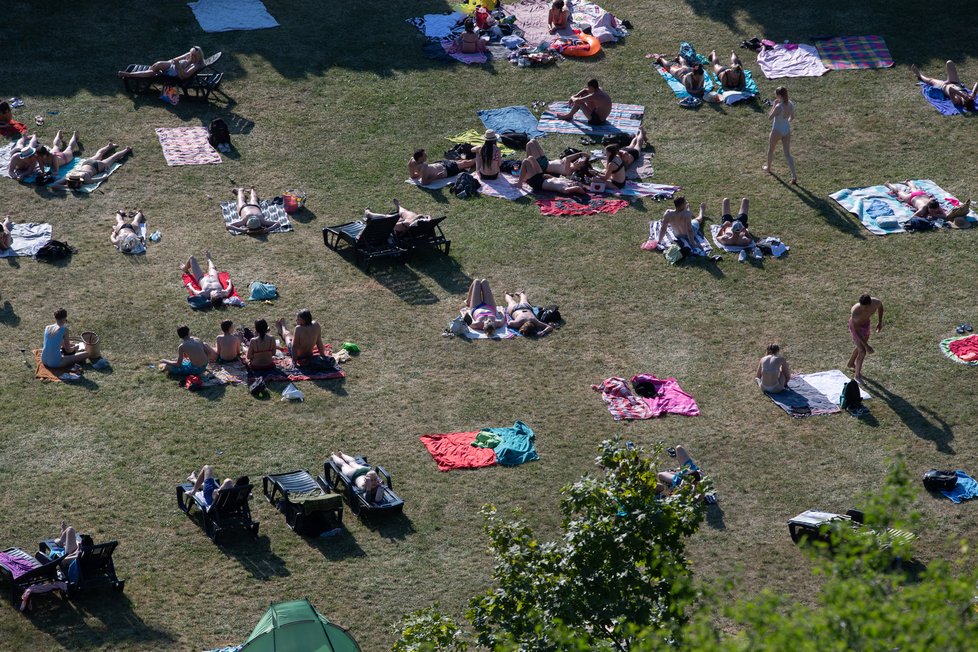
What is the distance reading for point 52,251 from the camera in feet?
72.0

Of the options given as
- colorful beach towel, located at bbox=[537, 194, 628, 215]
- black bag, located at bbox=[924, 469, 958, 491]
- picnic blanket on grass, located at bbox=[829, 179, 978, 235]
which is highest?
black bag, located at bbox=[924, 469, 958, 491]

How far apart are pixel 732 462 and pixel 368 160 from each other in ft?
36.2

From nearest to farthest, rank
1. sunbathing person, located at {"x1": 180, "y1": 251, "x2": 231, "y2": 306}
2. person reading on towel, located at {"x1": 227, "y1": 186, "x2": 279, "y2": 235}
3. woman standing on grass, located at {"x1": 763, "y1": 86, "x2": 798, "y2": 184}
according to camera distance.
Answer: sunbathing person, located at {"x1": 180, "y1": 251, "x2": 231, "y2": 306}, person reading on towel, located at {"x1": 227, "y1": 186, "x2": 279, "y2": 235}, woman standing on grass, located at {"x1": 763, "y1": 86, "x2": 798, "y2": 184}

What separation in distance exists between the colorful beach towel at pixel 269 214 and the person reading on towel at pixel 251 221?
66mm

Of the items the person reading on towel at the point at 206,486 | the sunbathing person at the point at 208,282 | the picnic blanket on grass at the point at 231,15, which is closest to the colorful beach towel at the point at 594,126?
the picnic blanket on grass at the point at 231,15

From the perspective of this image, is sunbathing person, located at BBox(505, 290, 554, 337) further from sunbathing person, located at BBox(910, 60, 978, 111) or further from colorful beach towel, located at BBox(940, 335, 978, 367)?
sunbathing person, located at BBox(910, 60, 978, 111)

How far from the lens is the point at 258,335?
63.4 feet

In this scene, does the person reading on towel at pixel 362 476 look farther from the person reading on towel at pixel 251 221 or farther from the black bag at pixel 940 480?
the black bag at pixel 940 480

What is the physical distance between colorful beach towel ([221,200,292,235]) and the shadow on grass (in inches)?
421

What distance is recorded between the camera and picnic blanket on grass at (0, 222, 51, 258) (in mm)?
22078

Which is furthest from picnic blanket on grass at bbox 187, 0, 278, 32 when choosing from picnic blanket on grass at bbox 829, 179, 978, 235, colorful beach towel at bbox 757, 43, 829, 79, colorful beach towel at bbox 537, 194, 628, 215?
picnic blanket on grass at bbox 829, 179, 978, 235

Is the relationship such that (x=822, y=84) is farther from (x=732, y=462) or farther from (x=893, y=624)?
(x=893, y=624)

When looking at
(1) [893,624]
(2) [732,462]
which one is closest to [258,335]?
(2) [732,462]

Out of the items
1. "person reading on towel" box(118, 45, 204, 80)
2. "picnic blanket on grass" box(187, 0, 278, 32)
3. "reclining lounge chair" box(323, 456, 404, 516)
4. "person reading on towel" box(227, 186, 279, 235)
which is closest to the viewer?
"reclining lounge chair" box(323, 456, 404, 516)
